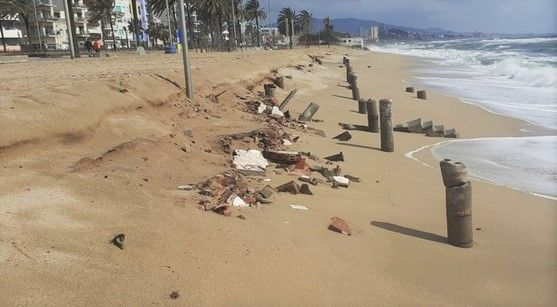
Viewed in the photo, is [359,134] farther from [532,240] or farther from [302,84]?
[302,84]

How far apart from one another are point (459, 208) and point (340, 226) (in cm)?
143

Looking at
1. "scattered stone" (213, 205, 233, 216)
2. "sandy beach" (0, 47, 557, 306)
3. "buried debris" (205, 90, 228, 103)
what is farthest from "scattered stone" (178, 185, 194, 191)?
"buried debris" (205, 90, 228, 103)

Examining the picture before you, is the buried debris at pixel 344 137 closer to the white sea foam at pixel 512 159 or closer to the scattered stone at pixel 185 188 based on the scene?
the white sea foam at pixel 512 159

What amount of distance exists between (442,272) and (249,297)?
230 cm

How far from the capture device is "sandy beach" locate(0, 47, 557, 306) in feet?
13.9

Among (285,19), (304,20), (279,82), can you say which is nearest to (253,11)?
(285,19)

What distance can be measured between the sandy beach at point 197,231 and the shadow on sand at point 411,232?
2 cm

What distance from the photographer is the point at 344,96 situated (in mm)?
22234

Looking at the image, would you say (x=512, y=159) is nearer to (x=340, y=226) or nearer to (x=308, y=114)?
(x=308, y=114)

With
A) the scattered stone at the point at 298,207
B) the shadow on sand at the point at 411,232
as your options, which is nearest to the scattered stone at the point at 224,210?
the scattered stone at the point at 298,207

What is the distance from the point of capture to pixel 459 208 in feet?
20.1

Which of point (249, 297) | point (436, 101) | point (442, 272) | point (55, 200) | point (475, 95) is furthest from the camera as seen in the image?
point (475, 95)

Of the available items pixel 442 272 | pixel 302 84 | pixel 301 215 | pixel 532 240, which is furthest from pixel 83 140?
pixel 302 84

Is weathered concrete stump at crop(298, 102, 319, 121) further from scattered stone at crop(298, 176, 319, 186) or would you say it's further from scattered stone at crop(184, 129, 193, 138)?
scattered stone at crop(298, 176, 319, 186)
